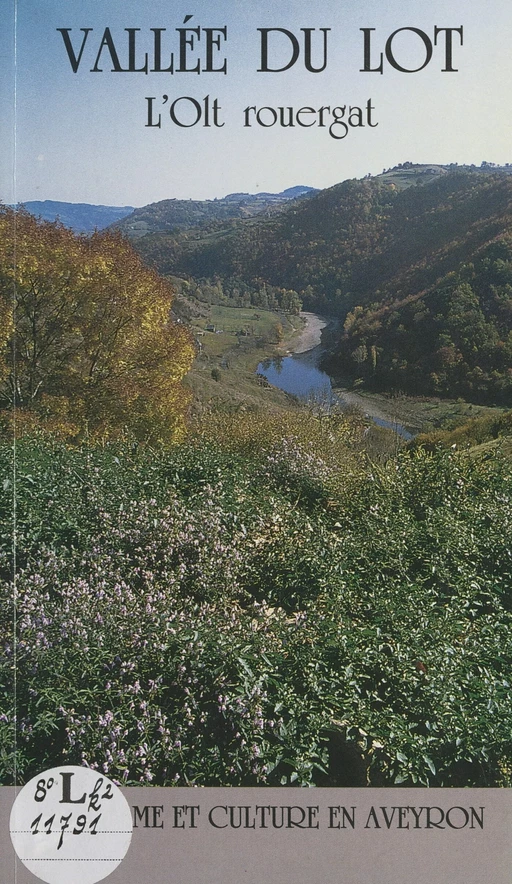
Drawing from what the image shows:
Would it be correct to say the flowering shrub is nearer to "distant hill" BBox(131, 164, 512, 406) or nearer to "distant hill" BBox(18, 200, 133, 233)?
"distant hill" BBox(18, 200, 133, 233)

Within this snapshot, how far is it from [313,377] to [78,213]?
4149mm

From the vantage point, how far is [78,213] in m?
6.88

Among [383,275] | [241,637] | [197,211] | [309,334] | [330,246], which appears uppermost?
[197,211]

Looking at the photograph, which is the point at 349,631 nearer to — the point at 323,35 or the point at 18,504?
the point at 18,504

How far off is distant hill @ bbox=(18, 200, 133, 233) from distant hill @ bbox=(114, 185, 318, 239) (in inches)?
15.4

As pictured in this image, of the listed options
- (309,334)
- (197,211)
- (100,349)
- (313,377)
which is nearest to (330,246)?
(309,334)

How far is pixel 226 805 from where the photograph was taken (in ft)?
9.38

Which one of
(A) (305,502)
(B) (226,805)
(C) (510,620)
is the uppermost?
(A) (305,502)

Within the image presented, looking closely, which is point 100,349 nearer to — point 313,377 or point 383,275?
point 313,377

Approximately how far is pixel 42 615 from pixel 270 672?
3.82ft

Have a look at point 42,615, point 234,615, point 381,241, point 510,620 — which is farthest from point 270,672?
point 381,241

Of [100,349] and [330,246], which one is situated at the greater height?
[330,246]

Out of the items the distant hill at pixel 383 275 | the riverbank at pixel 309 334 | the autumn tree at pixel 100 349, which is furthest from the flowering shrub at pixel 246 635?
the distant hill at pixel 383 275

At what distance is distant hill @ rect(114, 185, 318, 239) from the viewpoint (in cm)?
709
